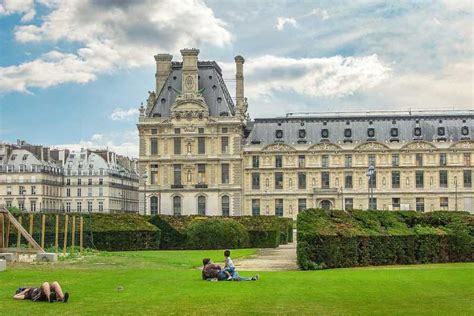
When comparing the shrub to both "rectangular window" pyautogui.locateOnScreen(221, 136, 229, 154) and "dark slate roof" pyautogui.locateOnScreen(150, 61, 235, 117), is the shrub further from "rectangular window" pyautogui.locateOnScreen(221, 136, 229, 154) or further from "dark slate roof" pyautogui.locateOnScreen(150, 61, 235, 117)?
"dark slate roof" pyautogui.locateOnScreen(150, 61, 235, 117)

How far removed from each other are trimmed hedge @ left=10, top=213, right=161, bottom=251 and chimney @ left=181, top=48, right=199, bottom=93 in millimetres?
62696

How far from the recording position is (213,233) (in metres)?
55.1

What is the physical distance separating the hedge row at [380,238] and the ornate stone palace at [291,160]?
71.5m

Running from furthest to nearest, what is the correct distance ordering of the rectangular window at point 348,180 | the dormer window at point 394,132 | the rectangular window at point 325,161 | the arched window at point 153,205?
the arched window at point 153,205 < the dormer window at point 394,132 < the rectangular window at point 325,161 < the rectangular window at point 348,180

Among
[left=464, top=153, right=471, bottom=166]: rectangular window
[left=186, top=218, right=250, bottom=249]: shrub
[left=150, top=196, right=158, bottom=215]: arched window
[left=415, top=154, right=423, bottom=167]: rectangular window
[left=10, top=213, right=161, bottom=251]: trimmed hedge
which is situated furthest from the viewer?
[left=150, top=196, right=158, bottom=215]: arched window

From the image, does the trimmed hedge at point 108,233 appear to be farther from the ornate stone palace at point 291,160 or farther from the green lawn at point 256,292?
the ornate stone palace at point 291,160

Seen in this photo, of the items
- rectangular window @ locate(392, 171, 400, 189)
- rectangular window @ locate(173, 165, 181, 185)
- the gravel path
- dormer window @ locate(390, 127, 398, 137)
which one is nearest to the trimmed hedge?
the gravel path

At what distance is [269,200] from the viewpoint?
11475 cm

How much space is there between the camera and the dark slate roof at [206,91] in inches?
4624

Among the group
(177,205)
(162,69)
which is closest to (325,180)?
(177,205)

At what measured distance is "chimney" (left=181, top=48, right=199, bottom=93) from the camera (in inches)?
4587

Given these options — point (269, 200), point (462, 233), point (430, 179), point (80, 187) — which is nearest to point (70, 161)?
point (80, 187)

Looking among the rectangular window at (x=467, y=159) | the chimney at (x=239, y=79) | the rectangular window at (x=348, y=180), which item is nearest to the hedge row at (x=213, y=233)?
the rectangular window at (x=348, y=180)

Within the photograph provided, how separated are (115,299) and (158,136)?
95.8 metres
